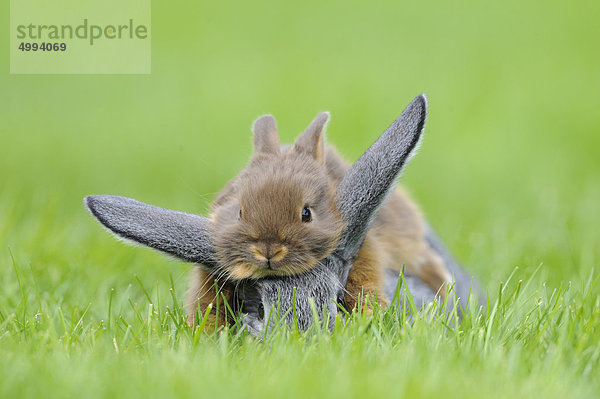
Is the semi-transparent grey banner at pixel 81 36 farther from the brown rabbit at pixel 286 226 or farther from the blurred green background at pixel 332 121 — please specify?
the brown rabbit at pixel 286 226

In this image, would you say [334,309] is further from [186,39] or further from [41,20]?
[186,39]

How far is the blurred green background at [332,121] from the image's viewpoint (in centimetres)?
580

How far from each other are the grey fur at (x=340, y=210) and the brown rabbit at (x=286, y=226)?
8 cm

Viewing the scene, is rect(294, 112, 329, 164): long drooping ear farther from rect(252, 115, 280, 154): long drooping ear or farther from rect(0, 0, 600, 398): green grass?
rect(0, 0, 600, 398): green grass

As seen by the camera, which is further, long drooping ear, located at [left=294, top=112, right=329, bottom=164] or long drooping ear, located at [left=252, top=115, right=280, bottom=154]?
long drooping ear, located at [left=252, top=115, right=280, bottom=154]

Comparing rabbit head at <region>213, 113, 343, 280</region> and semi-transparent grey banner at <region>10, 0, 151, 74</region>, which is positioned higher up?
semi-transparent grey banner at <region>10, 0, 151, 74</region>

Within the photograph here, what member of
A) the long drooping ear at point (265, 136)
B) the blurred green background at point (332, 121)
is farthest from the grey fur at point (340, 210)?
the blurred green background at point (332, 121)

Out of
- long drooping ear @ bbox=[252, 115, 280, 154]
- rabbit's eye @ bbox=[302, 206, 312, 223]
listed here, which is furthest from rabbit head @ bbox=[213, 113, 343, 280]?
long drooping ear @ bbox=[252, 115, 280, 154]

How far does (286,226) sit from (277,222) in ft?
0.14

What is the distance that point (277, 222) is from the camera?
132 inches

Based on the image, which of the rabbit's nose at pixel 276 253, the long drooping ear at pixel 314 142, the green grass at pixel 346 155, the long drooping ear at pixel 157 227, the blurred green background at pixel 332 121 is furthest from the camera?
the blurred green background at pixel 332 121

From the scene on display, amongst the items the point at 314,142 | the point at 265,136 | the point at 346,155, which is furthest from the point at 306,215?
the point at 346,155

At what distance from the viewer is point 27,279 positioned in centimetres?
474

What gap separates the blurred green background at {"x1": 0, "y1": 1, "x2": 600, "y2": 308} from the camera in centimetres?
580
